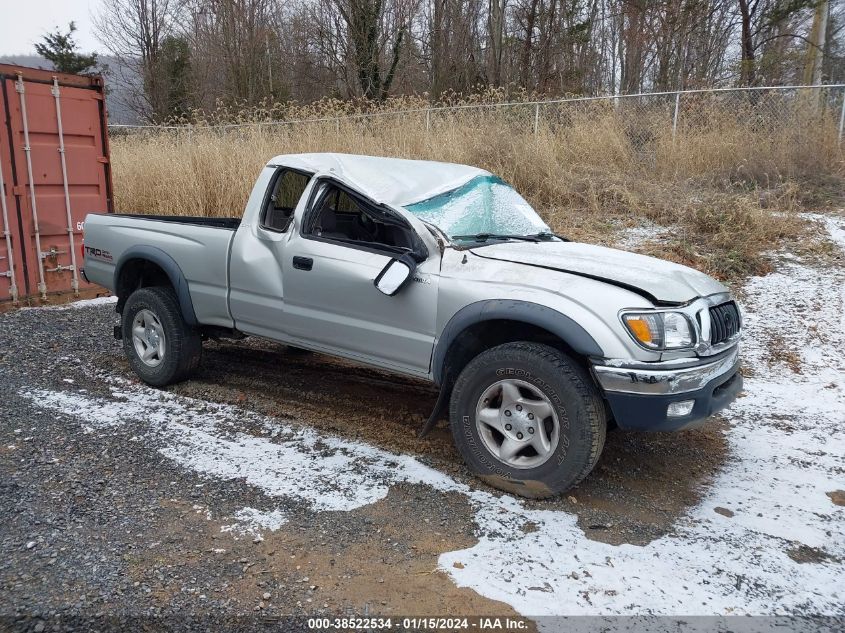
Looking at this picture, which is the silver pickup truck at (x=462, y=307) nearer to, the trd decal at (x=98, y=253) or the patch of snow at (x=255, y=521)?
the trd decal at (x=98, y=253)

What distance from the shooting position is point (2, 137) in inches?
294

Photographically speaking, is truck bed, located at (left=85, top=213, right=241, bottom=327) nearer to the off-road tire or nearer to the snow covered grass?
the off-road tire

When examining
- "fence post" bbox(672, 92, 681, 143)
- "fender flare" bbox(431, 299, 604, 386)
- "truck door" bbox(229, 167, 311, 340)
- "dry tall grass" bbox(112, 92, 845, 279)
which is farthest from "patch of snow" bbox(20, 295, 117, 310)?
"fence post" bbox(672, 92, 681, 143)

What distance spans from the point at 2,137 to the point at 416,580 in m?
7.52

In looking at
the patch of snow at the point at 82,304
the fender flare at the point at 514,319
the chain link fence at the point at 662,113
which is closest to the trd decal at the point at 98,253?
the patch of snow at the point at 82,304

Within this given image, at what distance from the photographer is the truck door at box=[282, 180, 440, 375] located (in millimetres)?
3779

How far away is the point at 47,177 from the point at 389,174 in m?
5.77

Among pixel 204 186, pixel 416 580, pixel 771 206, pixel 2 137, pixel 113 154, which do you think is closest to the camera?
pixel 416 580

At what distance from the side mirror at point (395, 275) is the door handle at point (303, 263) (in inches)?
23.6

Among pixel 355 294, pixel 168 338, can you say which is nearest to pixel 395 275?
pixel 355 294

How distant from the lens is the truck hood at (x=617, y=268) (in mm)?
3336

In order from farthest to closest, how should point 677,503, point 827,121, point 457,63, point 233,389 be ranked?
1. point 457,63
2. point 827,121
3. point 233,389
4. point 677,503

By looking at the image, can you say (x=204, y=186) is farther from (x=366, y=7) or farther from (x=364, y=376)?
(x=366, y=7)

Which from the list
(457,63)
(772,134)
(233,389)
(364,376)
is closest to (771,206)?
(772,134)
